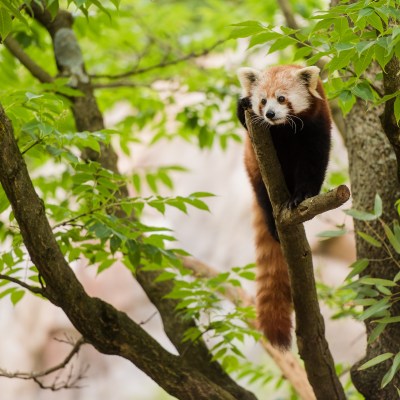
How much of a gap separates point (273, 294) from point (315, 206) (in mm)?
927

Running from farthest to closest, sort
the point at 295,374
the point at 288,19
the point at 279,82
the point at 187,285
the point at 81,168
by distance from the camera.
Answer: the point at 288,19 → the point at 295,374 → the point at 279,82 → the point at 187,285 → the point at 81,168

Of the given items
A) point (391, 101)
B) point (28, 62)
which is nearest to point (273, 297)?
point (391, 101)

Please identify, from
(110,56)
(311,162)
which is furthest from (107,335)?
(110,56)

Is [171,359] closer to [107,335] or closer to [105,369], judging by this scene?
[107,335]

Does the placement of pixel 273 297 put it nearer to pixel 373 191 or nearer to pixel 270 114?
pixel 373 191

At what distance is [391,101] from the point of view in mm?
2346

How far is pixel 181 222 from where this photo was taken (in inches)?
454

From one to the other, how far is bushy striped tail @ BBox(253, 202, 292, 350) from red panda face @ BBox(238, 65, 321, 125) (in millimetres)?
618

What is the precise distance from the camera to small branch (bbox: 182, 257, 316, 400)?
144 inches

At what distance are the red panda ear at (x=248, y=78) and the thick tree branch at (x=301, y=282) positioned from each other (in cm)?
97

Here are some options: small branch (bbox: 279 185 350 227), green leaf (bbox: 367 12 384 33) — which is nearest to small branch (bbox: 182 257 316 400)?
small branch (bbox: 279 185 350 227)

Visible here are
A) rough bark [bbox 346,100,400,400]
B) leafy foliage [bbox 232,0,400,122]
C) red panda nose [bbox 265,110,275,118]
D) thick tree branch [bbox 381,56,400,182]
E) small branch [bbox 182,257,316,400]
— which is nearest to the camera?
leafy foliage [bbox 232,0,400,122]

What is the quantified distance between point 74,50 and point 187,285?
1709mm

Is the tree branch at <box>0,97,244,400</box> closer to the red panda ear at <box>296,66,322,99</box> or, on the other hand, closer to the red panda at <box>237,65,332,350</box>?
the red panda at <box>237,65,332,350</box>
